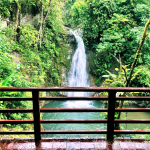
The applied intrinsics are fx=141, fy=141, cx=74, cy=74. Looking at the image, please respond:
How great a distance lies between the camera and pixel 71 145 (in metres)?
2.41

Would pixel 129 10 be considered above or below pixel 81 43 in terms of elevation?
above

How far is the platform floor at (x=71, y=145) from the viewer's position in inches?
92.3

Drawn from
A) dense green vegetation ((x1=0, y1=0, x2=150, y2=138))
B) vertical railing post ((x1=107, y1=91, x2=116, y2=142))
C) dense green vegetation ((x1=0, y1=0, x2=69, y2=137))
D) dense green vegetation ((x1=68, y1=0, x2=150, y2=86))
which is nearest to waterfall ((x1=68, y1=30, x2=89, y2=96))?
dense green vegetation ((x1=0, y1=0, x2=150, y2=138))

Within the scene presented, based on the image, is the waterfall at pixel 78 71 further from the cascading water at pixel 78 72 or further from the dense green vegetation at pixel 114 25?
the dense green vegetation at pixel 114 25

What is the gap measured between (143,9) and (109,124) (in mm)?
10186

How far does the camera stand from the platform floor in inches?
92.3

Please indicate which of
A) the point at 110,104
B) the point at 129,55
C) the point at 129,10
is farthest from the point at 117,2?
the point at 110,104

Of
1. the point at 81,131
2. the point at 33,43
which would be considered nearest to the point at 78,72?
the point at 33,43

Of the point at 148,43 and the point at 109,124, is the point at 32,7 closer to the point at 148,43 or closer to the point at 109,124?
the point at 148,43

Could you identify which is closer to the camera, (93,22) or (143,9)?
(143,9)

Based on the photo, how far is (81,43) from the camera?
1523 cm

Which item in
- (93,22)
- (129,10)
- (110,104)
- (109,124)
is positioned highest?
(129,10)

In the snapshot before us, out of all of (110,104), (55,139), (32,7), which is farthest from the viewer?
(32,7)

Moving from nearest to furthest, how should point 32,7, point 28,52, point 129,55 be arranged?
point 28,52, point 32,7, point 129,55
